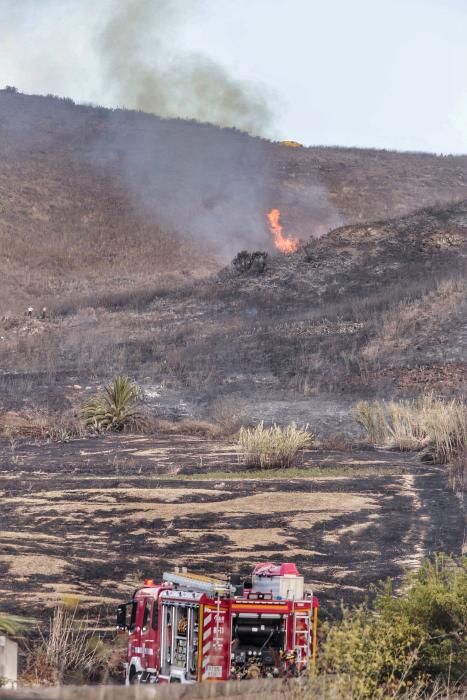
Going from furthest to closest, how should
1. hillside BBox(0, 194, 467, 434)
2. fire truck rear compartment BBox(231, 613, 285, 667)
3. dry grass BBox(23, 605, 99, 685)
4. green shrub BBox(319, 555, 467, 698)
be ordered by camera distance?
hillside BBox(0, 194, 467, 434) < dry grass BBox(23, 605, 99, 685) < fire truck rear compartment BBox(231, 613, 285, 667) < green shrub BBox(319, 555, 467, 698)

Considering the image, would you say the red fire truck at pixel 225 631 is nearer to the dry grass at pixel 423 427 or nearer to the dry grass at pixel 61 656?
the dry grass at pixel 61 656

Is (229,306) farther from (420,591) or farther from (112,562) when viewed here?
(420,591)

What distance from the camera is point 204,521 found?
16.4 metres

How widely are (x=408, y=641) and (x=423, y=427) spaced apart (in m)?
15.5

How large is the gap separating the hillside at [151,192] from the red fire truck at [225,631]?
4773 centimetres

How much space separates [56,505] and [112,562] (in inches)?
138

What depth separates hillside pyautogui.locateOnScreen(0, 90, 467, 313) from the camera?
6788 cm

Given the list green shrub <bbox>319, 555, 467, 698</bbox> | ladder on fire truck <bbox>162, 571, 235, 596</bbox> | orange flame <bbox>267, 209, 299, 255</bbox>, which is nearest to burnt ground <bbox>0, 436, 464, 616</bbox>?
ladder on fire truck <bbox>162, 571, 235, 596</bbox>

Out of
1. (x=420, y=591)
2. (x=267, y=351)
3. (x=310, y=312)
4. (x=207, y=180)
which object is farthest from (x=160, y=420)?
(x=207, y=180)

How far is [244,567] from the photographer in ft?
45.3

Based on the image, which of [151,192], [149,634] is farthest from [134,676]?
[151,192]

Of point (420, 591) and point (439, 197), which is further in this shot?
point (439, 197)

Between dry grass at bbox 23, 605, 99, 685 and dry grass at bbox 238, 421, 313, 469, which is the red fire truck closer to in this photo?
dry grass at bbox 23, 605, 99, 685

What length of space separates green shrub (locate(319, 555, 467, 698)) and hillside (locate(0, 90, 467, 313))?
4883 cm
